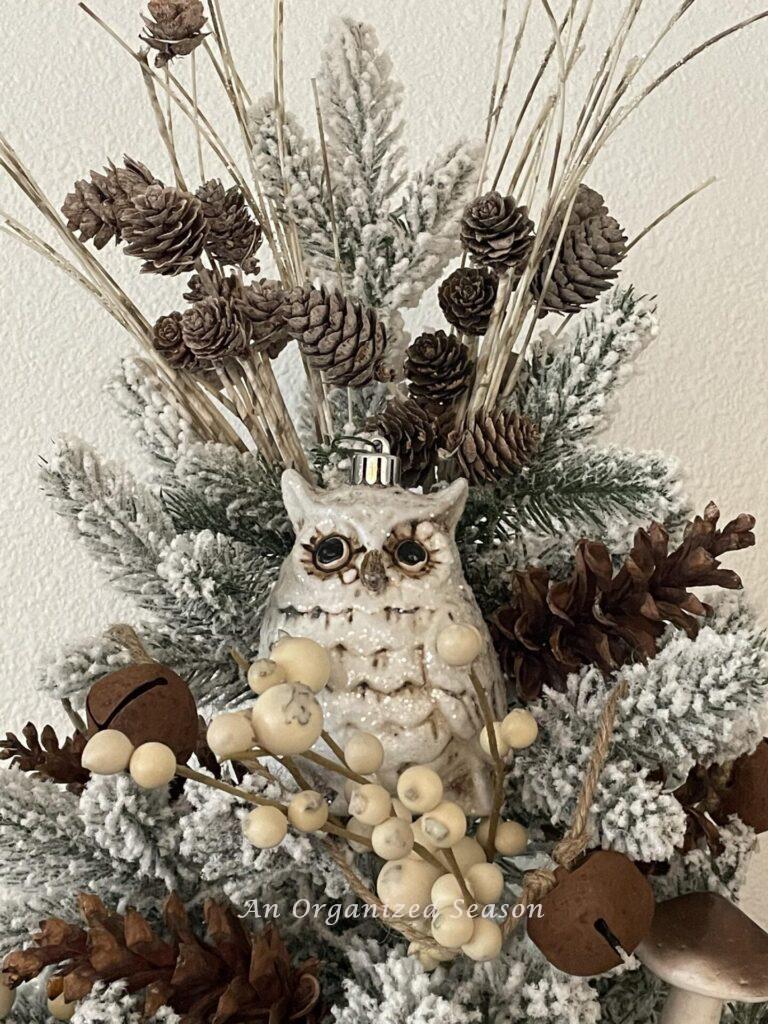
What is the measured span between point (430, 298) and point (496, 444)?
0.29 meters

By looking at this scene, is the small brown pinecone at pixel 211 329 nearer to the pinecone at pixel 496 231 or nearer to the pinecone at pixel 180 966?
the pinecone at pixel 496 231

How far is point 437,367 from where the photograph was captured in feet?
1.71

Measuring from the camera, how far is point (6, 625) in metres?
0.71

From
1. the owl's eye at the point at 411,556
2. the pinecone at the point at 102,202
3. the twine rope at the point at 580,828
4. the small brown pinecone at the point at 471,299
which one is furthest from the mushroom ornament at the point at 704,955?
the pinecone at the point at 102,202

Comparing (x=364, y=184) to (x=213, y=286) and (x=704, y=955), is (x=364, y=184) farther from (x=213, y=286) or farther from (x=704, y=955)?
(x=704, y=955)

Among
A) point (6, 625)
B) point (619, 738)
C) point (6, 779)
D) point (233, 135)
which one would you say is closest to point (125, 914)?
point (6, 779)

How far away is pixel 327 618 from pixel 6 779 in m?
0.15

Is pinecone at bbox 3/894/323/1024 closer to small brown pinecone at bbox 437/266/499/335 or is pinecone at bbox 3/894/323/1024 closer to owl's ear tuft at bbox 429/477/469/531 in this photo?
owl's ear tuft at bbox 429/477/469/531

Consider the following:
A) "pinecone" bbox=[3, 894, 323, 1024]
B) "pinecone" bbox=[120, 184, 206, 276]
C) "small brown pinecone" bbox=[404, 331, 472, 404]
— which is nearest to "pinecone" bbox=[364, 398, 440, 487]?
"small brown pinecone" bbox=[404, 331, 472, 404]

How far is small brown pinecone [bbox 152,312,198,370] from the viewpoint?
0.49m

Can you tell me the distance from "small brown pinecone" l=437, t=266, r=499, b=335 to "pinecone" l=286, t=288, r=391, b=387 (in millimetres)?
50

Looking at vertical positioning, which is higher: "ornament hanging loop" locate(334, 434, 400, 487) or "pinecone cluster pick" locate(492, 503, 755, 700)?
"ornament hanging loop" locate(334, 434, 400, 487)

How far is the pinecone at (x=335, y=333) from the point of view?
481mm

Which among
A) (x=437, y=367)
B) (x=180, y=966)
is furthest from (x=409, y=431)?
(x=180, y=966)
